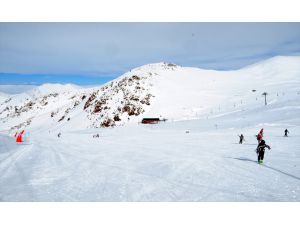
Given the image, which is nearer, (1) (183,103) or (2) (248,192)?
(2) (248,192)

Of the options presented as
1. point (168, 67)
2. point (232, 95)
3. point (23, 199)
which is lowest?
point (23, 199)

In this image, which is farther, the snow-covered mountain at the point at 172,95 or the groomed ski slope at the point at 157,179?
the snow-covered mountain at the point at 172,95

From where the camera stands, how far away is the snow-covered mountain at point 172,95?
74.3 m

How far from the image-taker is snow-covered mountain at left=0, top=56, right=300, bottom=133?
74.3 m

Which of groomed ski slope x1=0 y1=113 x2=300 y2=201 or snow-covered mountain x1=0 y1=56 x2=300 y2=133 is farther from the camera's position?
snow-covered mountain x1=0 y1=56 x2=300 y2=133

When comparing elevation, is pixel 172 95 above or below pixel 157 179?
above

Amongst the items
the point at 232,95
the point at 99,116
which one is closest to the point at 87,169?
the point at 99,116

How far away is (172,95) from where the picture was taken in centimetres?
8969

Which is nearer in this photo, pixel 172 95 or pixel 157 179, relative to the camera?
pixel 157 179

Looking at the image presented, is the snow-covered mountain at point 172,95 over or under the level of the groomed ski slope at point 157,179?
over

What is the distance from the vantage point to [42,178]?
14.3m

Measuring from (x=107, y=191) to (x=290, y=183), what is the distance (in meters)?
8.43

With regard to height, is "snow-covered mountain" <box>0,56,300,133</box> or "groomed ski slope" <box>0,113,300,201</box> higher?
"snow-covered mountain" <box>0,56,300,133</box>

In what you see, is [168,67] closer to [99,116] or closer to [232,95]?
[232,95]
